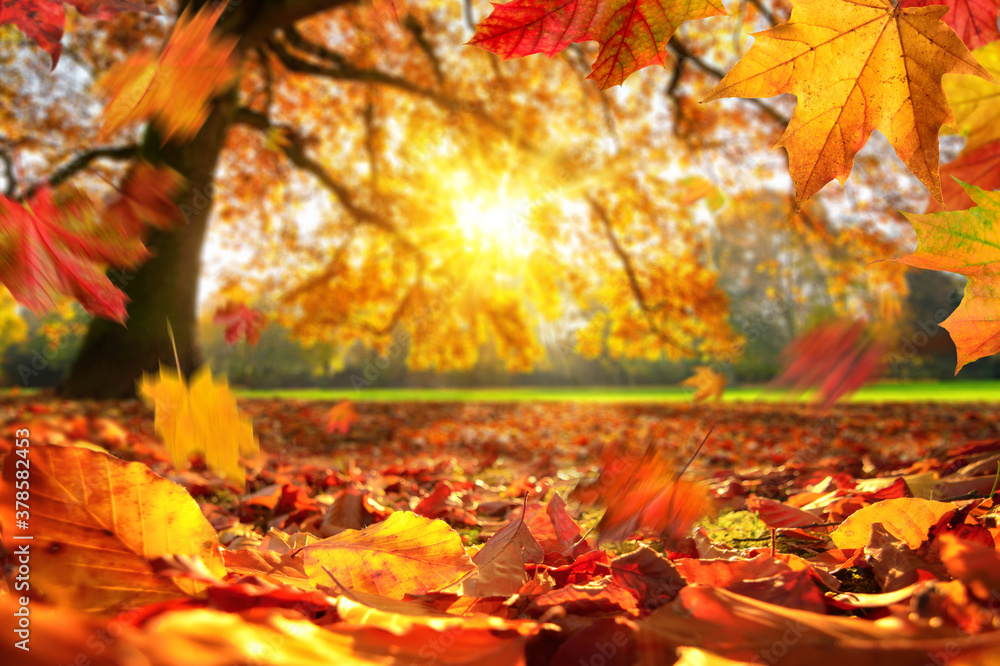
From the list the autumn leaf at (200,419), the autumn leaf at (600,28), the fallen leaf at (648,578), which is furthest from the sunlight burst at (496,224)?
the fallen leaf at (648,578)

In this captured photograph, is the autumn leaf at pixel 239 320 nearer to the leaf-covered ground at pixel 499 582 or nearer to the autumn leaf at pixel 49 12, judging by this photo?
the autumn leaf at pixel 49 12

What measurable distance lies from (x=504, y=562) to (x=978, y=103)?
3.89 ft

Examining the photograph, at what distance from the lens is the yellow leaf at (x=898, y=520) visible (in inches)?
24.1

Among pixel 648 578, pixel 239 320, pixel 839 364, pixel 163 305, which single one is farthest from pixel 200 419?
pixel 839 364

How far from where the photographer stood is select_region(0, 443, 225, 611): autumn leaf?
0.45 meters

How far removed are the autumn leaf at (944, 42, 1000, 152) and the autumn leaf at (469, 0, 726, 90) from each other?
73 centimetres

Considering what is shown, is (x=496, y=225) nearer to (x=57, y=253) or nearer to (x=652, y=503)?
(x=652, y=503)

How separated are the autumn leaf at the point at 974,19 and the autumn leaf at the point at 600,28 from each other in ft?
1.71

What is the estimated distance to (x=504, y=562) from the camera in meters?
0.60

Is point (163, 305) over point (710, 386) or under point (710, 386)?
over

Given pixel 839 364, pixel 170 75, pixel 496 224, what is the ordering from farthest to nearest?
pixel 839 364
pixel 496 224
pixel 170 75

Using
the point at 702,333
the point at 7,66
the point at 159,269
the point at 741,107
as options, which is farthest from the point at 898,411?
the point at 7,66

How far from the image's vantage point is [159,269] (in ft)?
18.3

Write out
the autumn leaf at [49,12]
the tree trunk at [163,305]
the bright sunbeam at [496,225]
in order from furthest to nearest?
the bright sunbeam at [496,225] < the tree trunk at [163,305] < the autumn leaf at [49,12]
